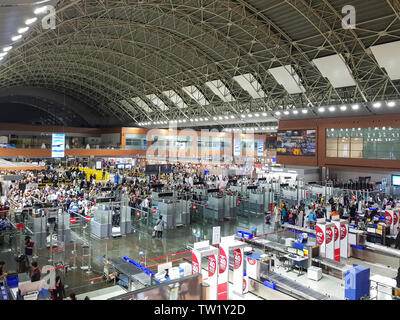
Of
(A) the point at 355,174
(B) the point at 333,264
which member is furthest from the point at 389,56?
(B) the point at 333,264

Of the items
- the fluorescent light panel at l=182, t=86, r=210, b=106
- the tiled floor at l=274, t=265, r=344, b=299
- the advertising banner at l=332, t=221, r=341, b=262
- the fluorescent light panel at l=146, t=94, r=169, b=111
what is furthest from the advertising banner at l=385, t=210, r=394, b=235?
the fluorescent light panel at l=146, t=94, r=169, b=111

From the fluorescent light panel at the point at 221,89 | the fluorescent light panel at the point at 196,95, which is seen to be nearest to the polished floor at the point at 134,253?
the fluorescent light panel at the point at 221,89

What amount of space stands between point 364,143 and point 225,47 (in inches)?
613

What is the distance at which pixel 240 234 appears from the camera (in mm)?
13047

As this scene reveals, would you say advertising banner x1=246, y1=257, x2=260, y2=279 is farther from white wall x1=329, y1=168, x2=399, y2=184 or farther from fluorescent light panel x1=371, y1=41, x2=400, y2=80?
white wall x1=329, y1=168, x2=399, y2=184

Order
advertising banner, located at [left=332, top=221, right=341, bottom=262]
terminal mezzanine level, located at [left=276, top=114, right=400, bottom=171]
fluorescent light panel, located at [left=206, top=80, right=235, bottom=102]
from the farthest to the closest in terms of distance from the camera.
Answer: fluorescent light panel, located at [left=206, top=80, right=235, bottom=102], terminal mezzanine level, located at [left=276, top=114, right=400, bottom=171], advertising banner, located at [left=332, top=221, right=341, bottom=262]

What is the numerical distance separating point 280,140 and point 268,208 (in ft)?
50.2

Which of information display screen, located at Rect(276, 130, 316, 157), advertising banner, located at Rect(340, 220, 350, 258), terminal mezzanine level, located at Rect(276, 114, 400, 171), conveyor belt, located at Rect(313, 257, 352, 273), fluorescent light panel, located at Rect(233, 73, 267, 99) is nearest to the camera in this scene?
conveyor belt, located at Rect(313, 257, 352, 273)

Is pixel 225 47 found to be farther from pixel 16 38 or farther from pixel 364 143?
pixel 16 38

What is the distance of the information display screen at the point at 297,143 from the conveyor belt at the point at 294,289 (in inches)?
980

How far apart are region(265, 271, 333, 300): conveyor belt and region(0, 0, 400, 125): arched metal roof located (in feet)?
56.0

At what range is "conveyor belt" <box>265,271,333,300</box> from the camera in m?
8.80
